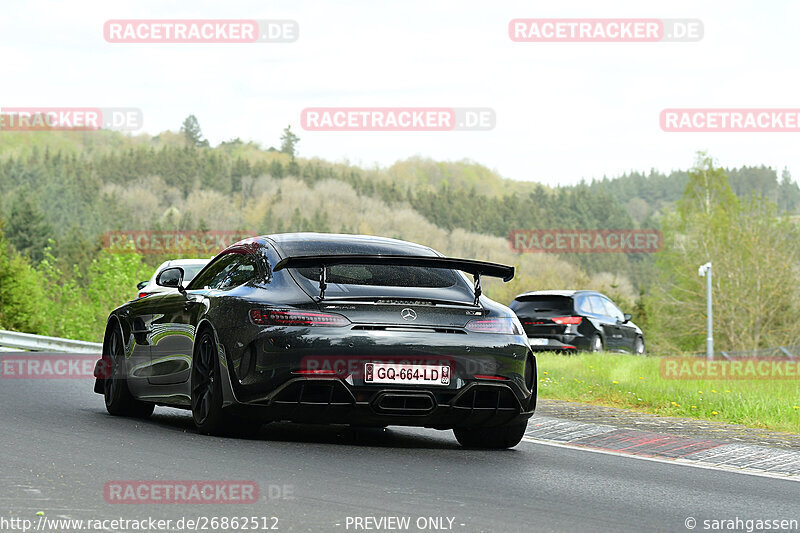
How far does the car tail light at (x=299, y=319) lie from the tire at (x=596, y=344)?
51.0ft

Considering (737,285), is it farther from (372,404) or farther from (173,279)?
(372,404)

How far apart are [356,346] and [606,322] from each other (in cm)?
1660

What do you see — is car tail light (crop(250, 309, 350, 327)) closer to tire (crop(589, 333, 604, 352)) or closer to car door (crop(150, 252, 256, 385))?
car door (crop(150, 252, 256, 385))

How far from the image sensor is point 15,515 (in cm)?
539

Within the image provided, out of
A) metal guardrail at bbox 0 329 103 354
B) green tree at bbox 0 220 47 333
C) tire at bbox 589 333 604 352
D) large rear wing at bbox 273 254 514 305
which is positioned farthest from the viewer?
green tree at bbox 0 220 47 333

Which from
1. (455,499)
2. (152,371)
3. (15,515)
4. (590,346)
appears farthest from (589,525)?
(590,346)

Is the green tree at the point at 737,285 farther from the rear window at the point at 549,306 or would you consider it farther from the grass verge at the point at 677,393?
the grass verge at the point at 677,393

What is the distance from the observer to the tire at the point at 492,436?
8.76 metres

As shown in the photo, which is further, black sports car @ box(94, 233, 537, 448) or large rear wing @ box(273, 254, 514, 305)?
large rear wing @ box(273, 254, 514, 305)

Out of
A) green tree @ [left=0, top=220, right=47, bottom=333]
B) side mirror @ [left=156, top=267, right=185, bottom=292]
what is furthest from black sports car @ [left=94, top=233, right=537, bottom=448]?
green tree @ [left=0, top=220, right=47, bottom=333]

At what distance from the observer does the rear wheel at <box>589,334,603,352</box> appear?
22938 millimetres

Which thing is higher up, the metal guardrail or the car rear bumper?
the car rear bumper

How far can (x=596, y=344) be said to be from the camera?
76.1 feet

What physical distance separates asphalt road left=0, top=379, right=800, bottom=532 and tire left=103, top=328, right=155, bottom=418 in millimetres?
602
